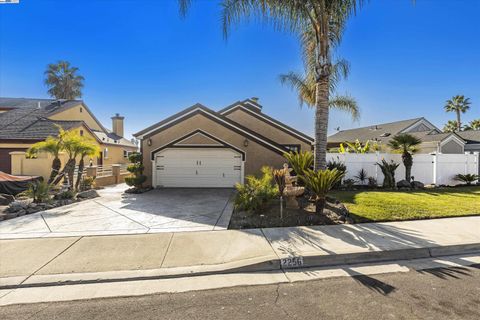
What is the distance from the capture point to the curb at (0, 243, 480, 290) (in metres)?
3.70

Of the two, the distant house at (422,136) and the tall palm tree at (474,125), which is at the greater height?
the tall palm tree at (474,125)

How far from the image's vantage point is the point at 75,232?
5793 millimetres

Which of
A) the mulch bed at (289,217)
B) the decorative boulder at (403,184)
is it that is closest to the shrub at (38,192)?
the mulch bed at (289,217)

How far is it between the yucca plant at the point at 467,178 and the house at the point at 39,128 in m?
21.9

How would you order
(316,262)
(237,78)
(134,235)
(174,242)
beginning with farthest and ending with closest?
(237,78), (134,235), (174,242), (316,262)

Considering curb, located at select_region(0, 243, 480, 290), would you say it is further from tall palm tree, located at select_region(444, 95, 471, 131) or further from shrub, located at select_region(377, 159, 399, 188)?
tall palm tree, located at select_region(444, 95, 471, 131)

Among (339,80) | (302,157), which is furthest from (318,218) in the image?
(339,80)

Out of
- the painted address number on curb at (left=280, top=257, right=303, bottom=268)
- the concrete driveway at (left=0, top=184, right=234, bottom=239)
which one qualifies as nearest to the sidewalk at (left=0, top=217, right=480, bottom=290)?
the painted address number on curb at (left=280, top=257, right=303, bottom=268)

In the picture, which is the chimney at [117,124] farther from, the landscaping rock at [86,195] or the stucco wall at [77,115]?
the landscaping rock at [86,195]

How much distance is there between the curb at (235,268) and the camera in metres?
3.70

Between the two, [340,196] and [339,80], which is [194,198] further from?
[339,80]

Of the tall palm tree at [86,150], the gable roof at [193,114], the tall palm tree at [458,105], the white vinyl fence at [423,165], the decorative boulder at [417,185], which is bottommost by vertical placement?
the decorative boulder at [417,185]

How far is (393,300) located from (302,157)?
20.3ft

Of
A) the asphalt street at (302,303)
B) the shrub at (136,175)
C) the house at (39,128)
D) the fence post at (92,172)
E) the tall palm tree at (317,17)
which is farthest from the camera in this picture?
the fence post at (92,172)
